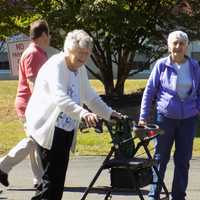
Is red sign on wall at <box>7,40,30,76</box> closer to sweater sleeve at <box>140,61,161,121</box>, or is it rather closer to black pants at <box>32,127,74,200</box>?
sweater sleeve at <box>140,61,161,121</box>

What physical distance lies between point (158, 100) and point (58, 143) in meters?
1.48

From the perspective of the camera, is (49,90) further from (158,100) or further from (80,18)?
(80,18)

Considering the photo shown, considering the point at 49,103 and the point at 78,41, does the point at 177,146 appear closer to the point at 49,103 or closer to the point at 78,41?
the point at 49,103

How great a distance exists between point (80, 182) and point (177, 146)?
2.14m

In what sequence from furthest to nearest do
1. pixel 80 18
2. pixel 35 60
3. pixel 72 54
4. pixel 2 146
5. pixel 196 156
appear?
pixel 80 18
pixel 2 146
pixel 196 156
pixel 35 60
pixel 72 54

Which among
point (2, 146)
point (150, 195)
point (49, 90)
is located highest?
point (49, 90)

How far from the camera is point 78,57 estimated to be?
18.6 ft

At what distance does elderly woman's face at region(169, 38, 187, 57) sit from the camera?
6.66m

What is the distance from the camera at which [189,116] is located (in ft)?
22.4

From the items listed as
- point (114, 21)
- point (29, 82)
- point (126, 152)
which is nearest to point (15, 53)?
point (114, 21)

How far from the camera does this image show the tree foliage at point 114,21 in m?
14.4

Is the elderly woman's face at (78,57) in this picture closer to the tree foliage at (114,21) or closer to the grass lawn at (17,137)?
the grass lawn at (17,137)

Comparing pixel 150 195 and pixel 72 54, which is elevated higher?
pixel 72 54

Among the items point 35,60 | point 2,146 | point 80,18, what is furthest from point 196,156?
point 80,18
